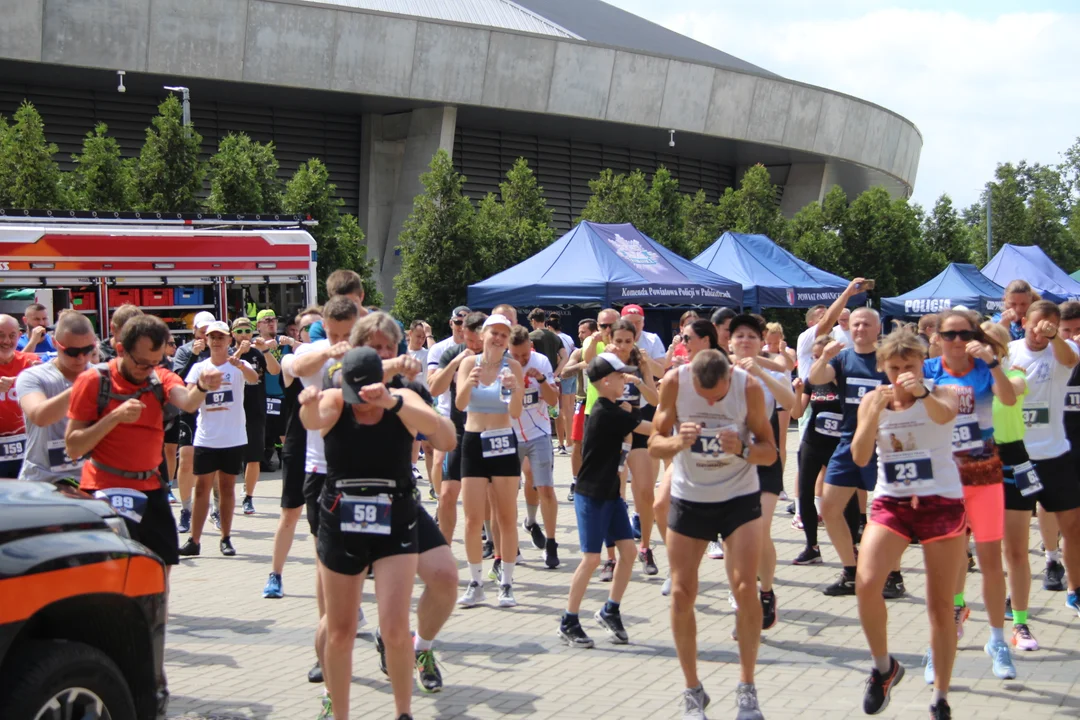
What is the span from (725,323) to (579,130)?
32220mm

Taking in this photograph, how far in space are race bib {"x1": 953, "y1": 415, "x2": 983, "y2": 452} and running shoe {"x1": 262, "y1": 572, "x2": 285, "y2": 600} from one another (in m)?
4.78

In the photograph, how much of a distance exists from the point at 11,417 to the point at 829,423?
5.73m

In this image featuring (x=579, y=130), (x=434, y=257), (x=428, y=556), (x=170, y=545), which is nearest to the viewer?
(x=428, y=556)

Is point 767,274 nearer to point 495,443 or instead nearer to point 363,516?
point 495,443

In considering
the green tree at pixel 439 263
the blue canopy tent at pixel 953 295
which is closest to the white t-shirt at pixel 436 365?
the green tree at pixel 439 263

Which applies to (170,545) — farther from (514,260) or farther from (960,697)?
(514,260)

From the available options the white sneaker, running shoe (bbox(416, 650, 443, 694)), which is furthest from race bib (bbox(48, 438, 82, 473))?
the white sneaker

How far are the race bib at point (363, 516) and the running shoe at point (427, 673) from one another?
1.51 metres

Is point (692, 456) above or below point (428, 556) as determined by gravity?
above

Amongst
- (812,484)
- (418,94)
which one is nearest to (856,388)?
(812,484)

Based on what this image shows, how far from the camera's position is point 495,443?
27.1 ft

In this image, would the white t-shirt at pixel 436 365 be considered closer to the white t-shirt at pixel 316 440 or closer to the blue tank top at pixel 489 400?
the blue tank top at pixel 489 400

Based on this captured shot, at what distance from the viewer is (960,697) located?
5.98 metres

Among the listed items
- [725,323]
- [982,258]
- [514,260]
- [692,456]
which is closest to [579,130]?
[514,260]
